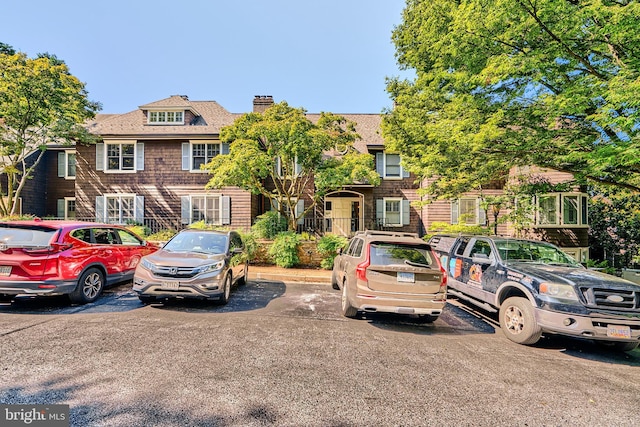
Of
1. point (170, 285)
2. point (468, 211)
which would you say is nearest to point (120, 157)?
point (170, 285)

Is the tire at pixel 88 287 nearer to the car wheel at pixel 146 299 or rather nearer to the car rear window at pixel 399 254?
the car wheel at pixel 146 299

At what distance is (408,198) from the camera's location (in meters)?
17.9

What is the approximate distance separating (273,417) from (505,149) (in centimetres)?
913

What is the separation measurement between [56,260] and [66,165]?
1796cm

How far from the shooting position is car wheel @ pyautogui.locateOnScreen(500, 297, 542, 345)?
4887 mm

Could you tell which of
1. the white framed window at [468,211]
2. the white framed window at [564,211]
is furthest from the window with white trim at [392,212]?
the white framed window at [564,211]

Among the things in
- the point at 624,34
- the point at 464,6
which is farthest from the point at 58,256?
the point at 624,34

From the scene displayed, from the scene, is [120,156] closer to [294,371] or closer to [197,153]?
[197,153]

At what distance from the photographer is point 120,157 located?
17.3 m

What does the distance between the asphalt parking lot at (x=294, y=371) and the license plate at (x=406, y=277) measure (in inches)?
38.8

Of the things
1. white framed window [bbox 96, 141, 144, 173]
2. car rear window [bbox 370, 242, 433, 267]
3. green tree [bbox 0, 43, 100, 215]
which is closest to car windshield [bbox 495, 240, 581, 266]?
car rear window [bbox 370, 242, 433, 267]

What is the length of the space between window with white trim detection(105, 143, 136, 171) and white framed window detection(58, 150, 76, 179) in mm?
3677

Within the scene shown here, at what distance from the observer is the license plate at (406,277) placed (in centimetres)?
531

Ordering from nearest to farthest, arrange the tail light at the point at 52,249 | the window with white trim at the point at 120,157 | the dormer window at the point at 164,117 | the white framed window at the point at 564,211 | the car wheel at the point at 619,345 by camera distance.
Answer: the car wheel at the point at 619,345 < the tail light at the point at 52,249 < the white framed window at the point at 564,211 < the window with white trim at the point at 120,157 < the dormer window at the point at 164,117
